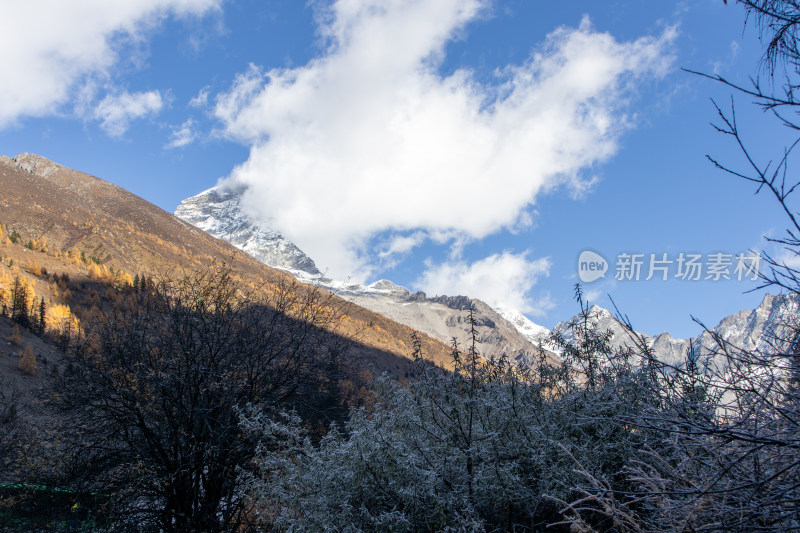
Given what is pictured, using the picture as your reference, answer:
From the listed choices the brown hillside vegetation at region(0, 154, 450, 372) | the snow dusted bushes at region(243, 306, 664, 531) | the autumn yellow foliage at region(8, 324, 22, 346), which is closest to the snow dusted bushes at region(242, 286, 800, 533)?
the snow dusted bushes at region(243, 306, 664, 531)

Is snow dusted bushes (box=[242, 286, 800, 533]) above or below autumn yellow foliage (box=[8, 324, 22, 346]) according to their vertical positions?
above

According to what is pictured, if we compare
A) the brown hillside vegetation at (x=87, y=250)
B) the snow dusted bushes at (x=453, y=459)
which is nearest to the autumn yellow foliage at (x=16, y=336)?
the brown hillside vegetation at (x=87, y=250)

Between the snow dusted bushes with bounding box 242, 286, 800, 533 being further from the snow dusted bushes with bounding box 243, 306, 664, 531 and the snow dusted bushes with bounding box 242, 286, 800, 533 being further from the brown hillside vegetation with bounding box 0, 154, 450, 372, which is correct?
the brown hillside vegetation with bounding box 0, 154, 450, 372

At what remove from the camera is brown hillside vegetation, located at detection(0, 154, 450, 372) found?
2975 inches

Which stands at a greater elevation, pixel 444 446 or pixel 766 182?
pixel 766 182

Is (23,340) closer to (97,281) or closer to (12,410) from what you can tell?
(97,281)

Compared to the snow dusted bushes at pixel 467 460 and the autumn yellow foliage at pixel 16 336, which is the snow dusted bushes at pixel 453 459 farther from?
the autumn yellow foliage at pixel 16 336

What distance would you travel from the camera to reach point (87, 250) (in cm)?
10119

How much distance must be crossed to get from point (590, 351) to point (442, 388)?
8.84ft

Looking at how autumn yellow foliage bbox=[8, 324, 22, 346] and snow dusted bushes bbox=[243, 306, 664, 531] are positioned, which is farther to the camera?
autumn yellow foliage bbox=[8, 324, 22, 346]

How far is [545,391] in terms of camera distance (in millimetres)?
6902

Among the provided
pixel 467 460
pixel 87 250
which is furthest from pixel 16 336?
pixel 467 460

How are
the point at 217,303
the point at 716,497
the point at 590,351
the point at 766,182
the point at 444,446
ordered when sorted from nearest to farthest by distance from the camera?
the point at 766,182
the point at 716,497
the point at 444,446
the point at 590,351
the point at 217,303

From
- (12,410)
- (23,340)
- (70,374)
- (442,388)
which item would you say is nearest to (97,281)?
(23,340)
